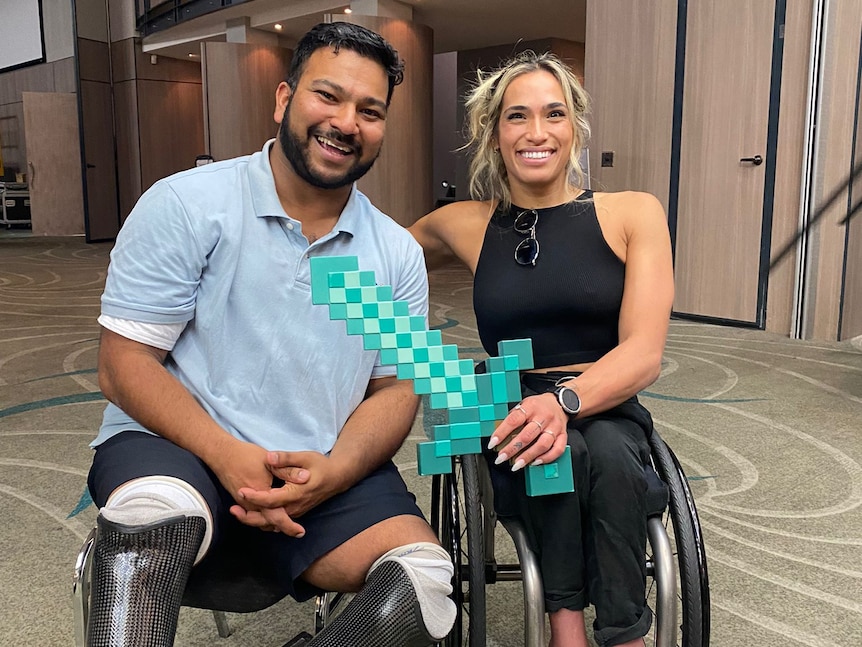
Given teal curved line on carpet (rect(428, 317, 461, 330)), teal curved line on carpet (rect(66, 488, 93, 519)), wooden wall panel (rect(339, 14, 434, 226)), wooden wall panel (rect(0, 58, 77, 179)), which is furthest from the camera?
wooden wall panel (rect(0, 58, 77, 179))

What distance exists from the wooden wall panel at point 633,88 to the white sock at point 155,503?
4.68 meters

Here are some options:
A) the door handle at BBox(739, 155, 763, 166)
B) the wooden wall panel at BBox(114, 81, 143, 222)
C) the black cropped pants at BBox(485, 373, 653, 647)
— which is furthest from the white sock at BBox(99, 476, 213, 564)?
the wooden wall panel at BBox(114, 81, 143, 222)

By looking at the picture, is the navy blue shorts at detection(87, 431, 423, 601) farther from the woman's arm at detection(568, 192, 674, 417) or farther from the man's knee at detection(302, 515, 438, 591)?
the woman's arm at detection(568, 192, 674, 417)

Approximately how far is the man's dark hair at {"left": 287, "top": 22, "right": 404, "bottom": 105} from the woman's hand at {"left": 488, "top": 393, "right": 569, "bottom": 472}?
589 mm

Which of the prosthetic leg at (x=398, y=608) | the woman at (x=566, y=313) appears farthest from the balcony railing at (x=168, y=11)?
the prosthetic leg at (x=398, y=608)

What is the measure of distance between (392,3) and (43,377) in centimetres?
526

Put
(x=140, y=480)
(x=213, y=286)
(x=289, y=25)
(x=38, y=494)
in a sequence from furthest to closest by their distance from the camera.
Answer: (x=289, y=25) → (x=38, y=494) → (x=213, y=286) → (x=140, y=480)

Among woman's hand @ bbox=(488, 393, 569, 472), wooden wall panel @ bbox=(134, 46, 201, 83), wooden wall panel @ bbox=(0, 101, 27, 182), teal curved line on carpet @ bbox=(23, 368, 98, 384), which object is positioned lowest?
teal curved line on carpet @ bbox=(23, 368, 98, 384)

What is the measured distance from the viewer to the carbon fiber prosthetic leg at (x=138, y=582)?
0.95m

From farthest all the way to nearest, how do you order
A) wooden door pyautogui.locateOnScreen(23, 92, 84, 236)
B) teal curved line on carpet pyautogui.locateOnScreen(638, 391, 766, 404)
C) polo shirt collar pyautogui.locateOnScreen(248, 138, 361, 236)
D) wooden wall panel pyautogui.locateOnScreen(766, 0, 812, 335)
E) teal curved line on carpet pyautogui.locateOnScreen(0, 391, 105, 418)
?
wooden door pyautogui.locateOnScreen(23, 92, 84, 236)
wooden wall panel pyautogui.locateOnScreen(766, 0, 812, 335)
teal curved line on carpet pyautogui.locateOnScreen(638, 391, 766, 404)
teal curved line on carpet pyautogui.locateOnScreen(0, 391, 105, 418)
polo shirt collar pyautogui.locateOnScreen(248, 138, 361, 236)

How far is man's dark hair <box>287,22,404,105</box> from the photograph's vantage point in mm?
1304

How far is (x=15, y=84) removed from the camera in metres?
13.9

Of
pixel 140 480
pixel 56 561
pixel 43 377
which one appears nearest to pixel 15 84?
pixel 43 377

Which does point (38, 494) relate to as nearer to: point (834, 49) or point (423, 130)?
point (834, 49)
